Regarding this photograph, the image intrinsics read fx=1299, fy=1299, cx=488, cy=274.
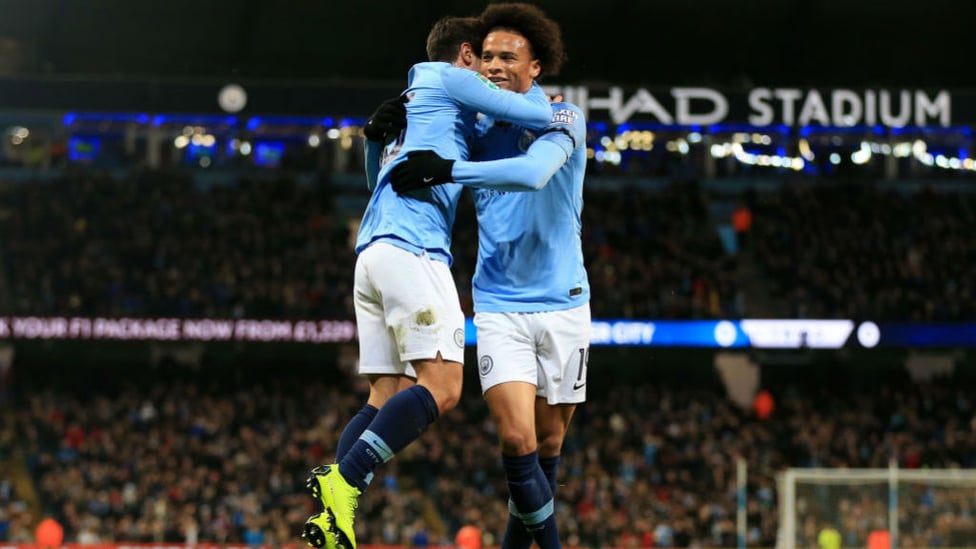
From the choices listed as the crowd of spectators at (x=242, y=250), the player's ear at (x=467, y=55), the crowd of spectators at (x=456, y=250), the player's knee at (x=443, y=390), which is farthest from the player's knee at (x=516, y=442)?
the crowd of spectators at (x=242, y=250)

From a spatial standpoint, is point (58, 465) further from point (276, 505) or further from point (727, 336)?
point (727, 336)

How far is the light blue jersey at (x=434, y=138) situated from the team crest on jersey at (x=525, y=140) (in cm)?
21

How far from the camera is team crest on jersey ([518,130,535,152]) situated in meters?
5.80

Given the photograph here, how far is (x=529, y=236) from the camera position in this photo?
5.91m

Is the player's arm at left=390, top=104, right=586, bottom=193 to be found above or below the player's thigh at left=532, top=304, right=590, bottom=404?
above

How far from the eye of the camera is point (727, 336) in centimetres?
2772

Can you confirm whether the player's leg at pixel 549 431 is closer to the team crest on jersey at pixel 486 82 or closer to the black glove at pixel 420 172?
the black glove at pixel 420 172

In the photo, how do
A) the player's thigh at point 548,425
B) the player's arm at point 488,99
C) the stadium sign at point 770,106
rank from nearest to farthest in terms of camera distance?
the player's arm at point 488,99, the player's thigh at point 548,425, the stadium sign at point 770,106

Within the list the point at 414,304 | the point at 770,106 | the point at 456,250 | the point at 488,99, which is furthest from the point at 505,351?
the point at 456,250

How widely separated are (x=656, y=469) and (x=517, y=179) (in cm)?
2092

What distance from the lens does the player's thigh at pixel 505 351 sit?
5.73 m

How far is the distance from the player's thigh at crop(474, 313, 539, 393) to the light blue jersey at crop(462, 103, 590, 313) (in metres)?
0.06

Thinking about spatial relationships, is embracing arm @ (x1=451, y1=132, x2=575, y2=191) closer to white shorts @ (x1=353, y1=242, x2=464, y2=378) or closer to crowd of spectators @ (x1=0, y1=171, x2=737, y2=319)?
white shorts @ (x1=353, y1=242, x2=464, y2=378)

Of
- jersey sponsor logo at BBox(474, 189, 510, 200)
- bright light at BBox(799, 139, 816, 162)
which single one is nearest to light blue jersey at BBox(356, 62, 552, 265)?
jersey sponsor logo at BBox(474, 189, 510, 200)
